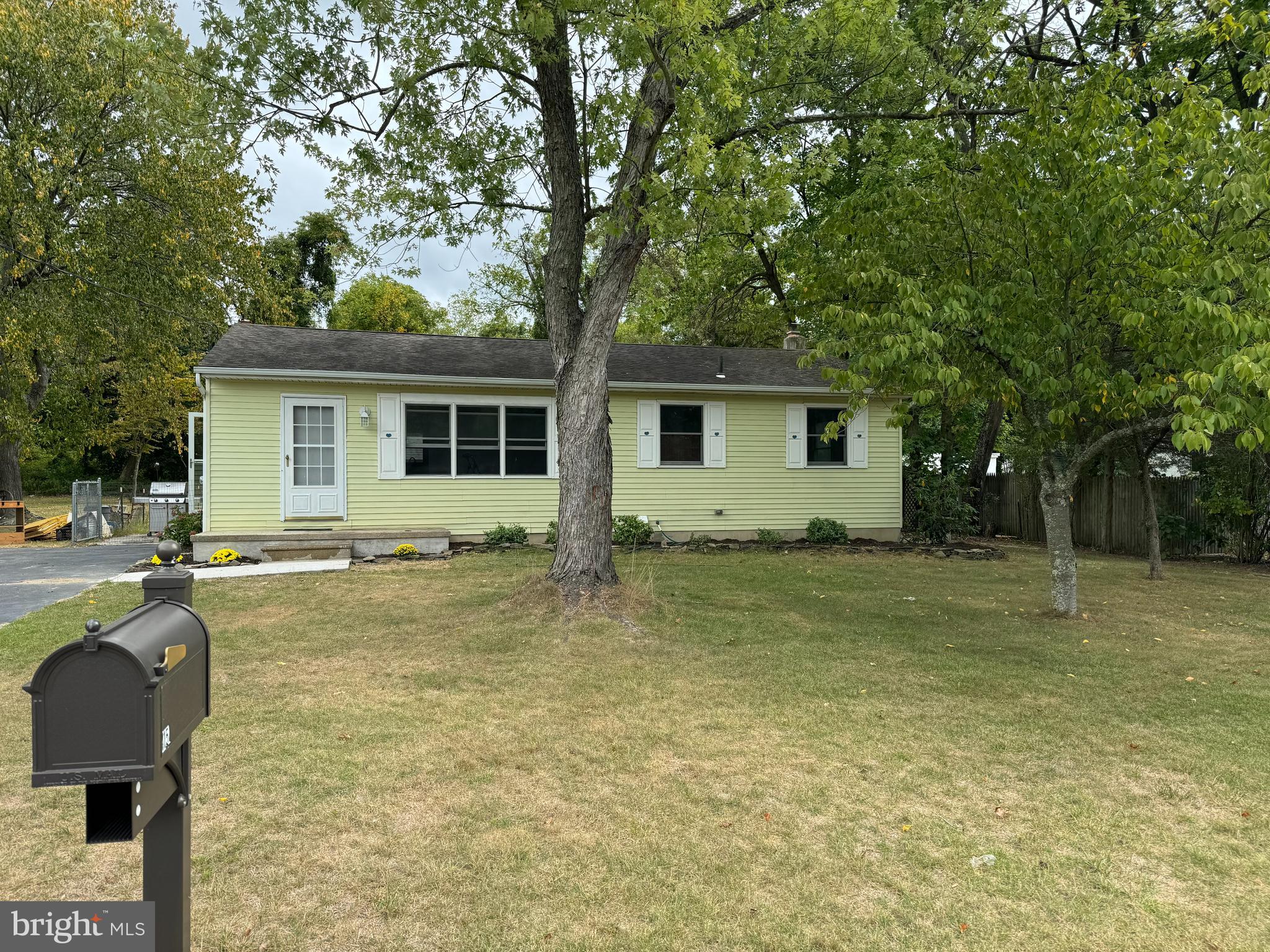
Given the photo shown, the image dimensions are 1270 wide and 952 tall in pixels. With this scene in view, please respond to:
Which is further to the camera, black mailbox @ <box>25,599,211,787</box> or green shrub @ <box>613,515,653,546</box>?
green shrub @ <box>613,515,653,546</box>

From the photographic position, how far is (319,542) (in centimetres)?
1246

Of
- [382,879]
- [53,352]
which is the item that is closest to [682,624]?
[382,879]

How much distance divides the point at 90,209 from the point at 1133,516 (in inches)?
910

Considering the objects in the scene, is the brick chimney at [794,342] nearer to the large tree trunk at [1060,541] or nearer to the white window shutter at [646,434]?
the white window shutter at [646,434]

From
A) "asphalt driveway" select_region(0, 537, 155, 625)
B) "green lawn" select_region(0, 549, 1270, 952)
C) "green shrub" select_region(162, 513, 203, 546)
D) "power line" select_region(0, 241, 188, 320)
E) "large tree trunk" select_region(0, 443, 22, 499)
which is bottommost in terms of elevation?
"green lawn" select_region(0, 549, 1270, 952)

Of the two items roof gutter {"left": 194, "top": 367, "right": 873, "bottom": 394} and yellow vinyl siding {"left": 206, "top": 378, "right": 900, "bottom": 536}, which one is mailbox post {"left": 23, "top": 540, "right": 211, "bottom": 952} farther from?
yellow vinyl siding {"left": 206, "top": 378, "right": 900, "bottom": 536}

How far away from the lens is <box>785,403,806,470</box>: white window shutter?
15.4 meters

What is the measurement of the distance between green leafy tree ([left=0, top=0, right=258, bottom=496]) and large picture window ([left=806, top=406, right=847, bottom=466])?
46.4 feet

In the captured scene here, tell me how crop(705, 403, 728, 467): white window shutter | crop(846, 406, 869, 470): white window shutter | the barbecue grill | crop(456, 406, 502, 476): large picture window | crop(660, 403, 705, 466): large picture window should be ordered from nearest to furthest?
crop(456, 406, 502, 476): large picture window
crop(660, 403, 705, 466): large picture window
crop(705, 403, 728, 467): white window shutter
crop(846, 406, 869, 470): white window shutter
the barbecue grill

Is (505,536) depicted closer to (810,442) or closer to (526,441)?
(526,441)

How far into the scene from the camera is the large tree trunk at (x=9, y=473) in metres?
19.9

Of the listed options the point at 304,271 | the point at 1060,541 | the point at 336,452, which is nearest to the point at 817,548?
the point at 1060,541

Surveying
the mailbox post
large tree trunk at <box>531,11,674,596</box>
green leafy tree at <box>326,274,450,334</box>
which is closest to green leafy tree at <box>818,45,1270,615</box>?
large tree trunk at <box>531,11,674,596</box>

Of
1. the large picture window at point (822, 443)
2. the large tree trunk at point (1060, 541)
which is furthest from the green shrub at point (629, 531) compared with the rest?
the large tree trunk at point (1060, 541)
